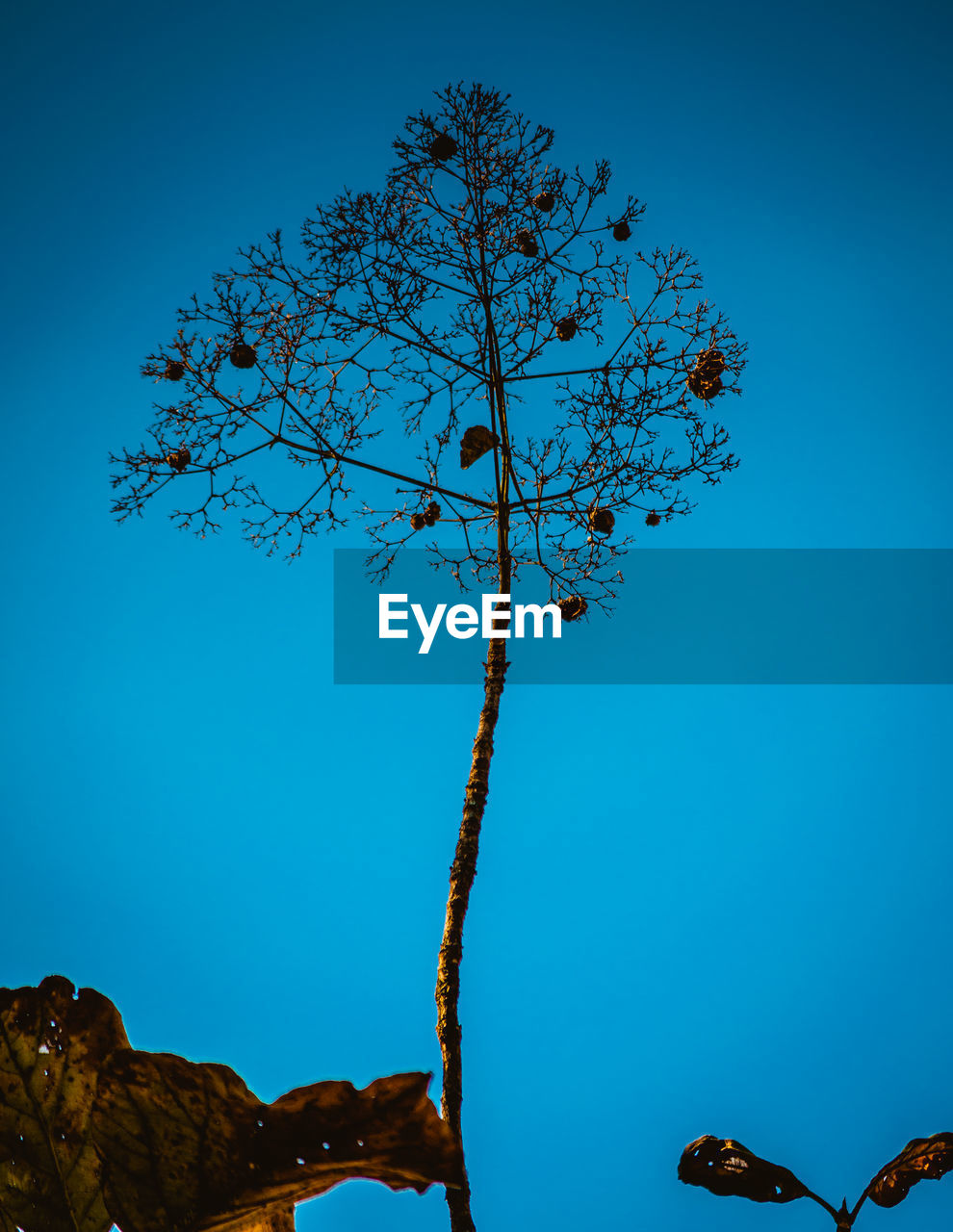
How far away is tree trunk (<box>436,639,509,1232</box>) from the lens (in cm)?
105

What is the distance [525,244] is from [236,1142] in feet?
6.00

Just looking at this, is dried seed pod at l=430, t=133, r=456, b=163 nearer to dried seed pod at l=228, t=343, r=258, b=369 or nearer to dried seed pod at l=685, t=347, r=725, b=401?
dried seed pod at l=228, t=343, r=258, b=369

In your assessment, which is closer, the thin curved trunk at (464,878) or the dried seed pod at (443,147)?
the thin curved trunk at (464,878)

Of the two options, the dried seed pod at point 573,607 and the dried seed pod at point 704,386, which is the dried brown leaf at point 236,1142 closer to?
the dried seed pod at point 573,607

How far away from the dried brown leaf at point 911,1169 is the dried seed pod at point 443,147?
235 centimetres

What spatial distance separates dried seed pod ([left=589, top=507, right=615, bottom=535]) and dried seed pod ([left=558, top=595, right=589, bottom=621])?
17 cm

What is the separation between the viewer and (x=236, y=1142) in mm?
598

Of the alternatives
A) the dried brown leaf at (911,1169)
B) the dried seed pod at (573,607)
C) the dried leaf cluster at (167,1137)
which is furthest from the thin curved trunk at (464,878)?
the dried brown leaf at (911,1169)

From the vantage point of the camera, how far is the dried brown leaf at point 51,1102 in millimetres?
614

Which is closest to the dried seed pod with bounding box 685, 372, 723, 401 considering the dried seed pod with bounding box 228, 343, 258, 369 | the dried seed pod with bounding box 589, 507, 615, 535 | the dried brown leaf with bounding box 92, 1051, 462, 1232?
the dried seed pod with bounding box 589, 507, 615, 535

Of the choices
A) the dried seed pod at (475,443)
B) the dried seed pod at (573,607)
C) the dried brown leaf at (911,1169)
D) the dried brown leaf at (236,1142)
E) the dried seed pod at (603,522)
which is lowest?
the dried brown leaf at (911,1169)

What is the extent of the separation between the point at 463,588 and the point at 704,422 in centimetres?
77

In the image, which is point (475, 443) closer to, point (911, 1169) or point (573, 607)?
point (573, 607)

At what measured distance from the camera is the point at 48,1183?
622 millimetres
